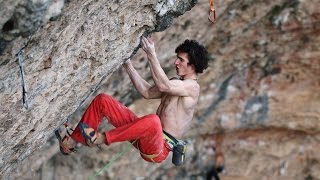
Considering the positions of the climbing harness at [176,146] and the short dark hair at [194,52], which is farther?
the climbing harness at [176,146]

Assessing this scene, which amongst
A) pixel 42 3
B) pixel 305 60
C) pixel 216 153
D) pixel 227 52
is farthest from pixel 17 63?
pixel 216 153

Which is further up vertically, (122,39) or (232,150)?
(122,39)

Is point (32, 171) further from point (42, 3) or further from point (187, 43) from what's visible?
point (42, 3)

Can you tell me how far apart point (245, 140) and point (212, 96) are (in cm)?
123

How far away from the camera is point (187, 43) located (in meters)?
5.61

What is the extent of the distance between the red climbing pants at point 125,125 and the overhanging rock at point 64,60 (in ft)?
0.54

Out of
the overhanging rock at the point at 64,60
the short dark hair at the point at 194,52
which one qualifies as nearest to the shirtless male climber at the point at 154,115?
the short dark hair at the point at 194,52

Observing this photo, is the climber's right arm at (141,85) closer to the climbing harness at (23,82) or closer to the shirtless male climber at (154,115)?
the shirtless male climber at (154,115)

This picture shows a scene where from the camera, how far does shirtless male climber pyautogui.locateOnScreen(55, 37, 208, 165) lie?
17.9 ft

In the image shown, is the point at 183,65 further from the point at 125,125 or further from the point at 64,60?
the point at 64,60

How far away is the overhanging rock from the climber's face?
312 mm

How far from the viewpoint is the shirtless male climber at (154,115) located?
5.44 meters

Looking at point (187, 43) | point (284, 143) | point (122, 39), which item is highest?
point (122, 39)

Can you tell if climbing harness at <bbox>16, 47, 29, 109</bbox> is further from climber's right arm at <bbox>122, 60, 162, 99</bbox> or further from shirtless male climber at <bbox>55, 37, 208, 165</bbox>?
climber's right arm at <bbox>122, 60, 162, 99</bbox>
